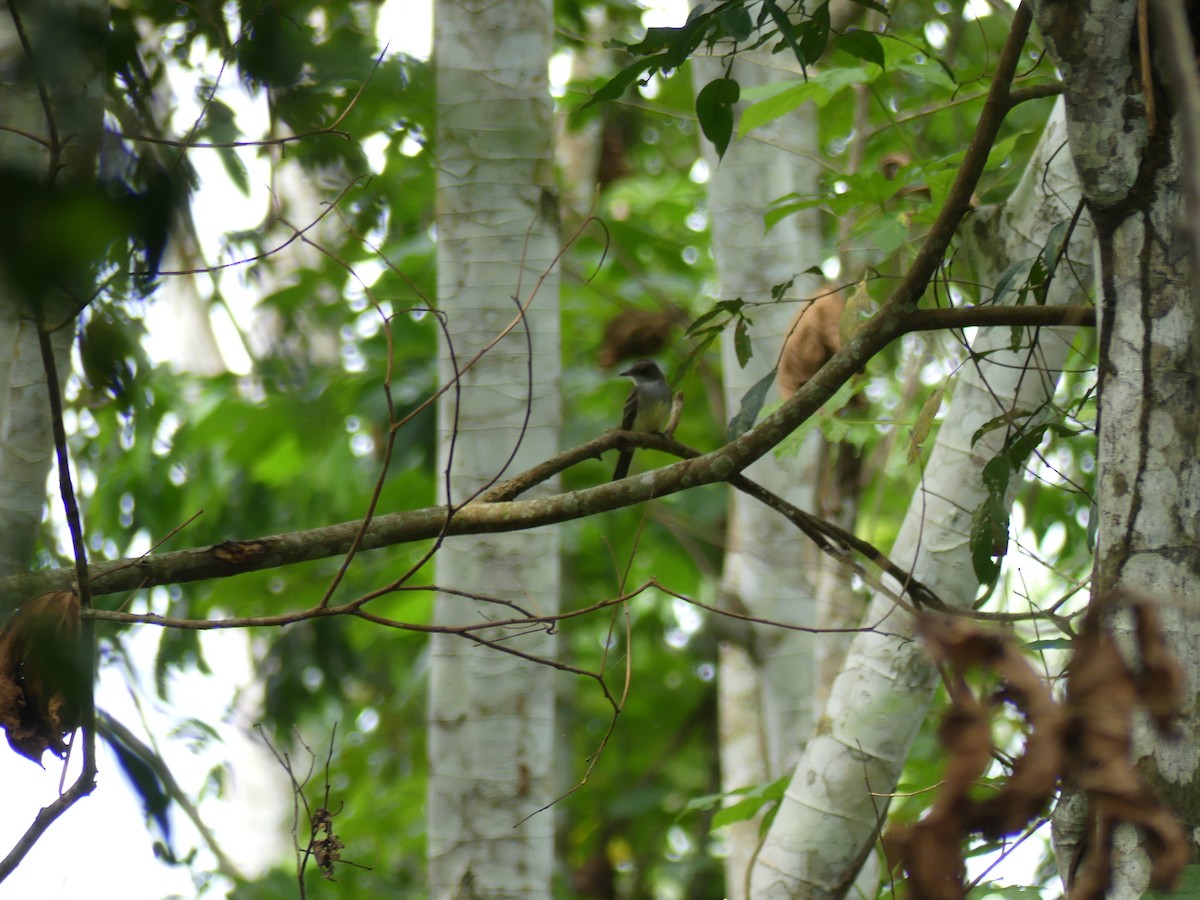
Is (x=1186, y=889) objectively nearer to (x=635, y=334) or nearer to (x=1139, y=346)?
(x=1139, y=346)

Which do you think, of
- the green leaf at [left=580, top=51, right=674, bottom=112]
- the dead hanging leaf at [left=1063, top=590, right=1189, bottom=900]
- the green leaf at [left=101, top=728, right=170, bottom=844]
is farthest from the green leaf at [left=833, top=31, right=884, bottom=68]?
the green leaf at [left=101, top=728, right=170, bottom=844]

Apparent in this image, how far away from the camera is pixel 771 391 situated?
478 centimetres

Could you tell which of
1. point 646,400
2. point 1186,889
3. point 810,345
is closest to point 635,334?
point 646,400

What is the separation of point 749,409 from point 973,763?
1670 millimetres

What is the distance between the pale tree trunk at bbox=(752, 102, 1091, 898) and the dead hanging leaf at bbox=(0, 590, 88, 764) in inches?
75.1

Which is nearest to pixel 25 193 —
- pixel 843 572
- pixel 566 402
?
pixel 843 572

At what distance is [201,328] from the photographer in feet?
35.9

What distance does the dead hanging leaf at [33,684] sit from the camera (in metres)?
1.95

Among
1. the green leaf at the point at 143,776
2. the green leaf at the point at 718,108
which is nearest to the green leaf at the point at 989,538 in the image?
the green leaf at the point at 718,108

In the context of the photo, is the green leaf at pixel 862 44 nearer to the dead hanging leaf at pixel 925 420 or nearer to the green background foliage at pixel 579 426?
the green background foliage at pixel 579 426

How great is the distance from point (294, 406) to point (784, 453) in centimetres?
321

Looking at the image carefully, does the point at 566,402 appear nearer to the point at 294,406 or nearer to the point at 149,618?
the point at 294,406

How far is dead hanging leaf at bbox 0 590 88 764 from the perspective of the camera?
6.40 feet

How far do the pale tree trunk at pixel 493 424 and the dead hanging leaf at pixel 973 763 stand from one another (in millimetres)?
2201
